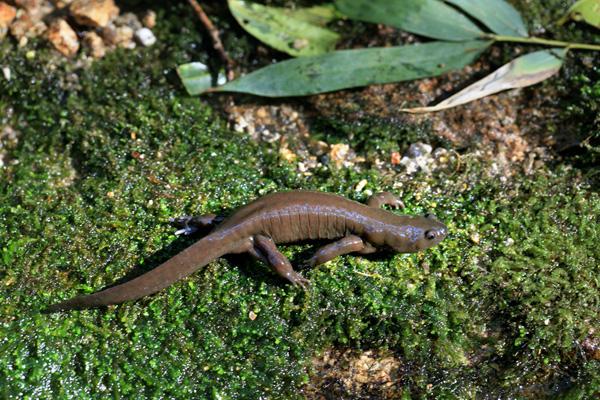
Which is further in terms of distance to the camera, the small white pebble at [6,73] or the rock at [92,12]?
the rock at [92,12]

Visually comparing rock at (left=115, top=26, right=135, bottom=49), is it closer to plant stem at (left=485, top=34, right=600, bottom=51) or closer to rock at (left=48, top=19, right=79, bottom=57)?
rock at (left=48, top=19, right=79, bottom=57)

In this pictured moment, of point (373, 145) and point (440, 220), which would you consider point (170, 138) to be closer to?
point (373, 145)

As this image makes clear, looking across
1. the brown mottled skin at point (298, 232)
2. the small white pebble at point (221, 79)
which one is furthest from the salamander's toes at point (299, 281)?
the small white pebble at point (221, 79)

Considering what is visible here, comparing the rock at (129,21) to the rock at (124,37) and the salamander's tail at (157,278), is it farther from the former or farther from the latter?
the salamander's tail at (157,278)

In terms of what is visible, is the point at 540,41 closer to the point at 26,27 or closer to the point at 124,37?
the point at 124,37

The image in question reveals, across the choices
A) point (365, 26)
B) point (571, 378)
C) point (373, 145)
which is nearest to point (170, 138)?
point (373, 145)

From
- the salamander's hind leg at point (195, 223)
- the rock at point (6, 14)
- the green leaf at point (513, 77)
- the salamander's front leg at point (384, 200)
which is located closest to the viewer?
the salamander's hind leg at point (195, 223)

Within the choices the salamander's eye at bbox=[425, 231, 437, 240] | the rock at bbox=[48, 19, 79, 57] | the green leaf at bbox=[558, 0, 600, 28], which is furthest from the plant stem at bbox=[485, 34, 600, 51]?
the rock at bbox=[48, 19, 79, 57]

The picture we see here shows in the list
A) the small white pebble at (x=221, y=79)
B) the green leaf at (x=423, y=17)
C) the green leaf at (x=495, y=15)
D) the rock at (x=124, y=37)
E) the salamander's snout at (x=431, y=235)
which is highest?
the green leaf at (x=495, y=15)
